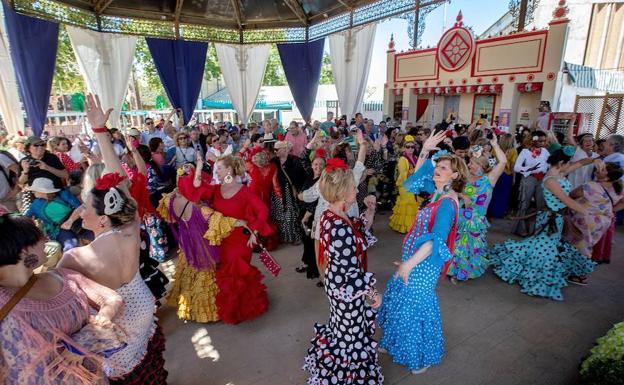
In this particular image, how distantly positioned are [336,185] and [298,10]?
9.72 meters

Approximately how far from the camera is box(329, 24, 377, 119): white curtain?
33.1 feet

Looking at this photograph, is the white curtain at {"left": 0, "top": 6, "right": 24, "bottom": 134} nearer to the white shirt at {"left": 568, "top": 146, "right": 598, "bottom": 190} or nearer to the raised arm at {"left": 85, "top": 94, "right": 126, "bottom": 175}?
the raised arm at {"left": 85, "top": 94, "right": 126, "bottom": 175}

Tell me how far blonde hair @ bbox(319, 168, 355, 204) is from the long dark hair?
4.62 ft

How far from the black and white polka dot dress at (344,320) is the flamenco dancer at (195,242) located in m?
1.21

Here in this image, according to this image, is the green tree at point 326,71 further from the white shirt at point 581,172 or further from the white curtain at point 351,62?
the white shirt at point 581,172

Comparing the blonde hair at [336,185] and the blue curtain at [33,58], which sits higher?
the blue curtain at [33,58]

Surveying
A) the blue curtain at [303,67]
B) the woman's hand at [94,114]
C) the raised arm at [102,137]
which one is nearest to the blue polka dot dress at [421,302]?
the raised arm at [102,137]

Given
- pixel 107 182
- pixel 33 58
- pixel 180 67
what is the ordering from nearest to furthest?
pixel 107 182
pixel 33 58
pixel 180 67

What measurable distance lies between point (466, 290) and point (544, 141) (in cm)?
312

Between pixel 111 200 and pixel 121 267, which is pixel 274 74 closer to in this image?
pixel 111 200

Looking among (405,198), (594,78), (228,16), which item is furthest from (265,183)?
(594,78)

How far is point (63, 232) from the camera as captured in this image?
3.26 metres

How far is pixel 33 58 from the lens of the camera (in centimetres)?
684

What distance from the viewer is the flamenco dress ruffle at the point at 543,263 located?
3.49 metres
